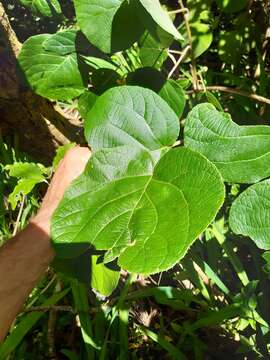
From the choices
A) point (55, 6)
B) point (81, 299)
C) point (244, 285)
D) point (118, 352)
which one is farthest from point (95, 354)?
point (55, 6)

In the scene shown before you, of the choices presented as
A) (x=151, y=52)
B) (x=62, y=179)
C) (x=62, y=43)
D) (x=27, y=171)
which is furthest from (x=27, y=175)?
(x=151, y=52)

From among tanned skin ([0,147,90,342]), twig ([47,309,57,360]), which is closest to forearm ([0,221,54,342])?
tanned skin ([0,147,90,342])

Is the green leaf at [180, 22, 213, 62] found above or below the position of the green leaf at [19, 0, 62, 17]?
below

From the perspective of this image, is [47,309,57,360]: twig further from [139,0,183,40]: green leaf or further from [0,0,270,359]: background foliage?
[139,0,183,40]: green leaf

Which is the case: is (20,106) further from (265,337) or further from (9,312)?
(265,337)

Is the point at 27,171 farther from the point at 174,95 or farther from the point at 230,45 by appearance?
the point at 230,45

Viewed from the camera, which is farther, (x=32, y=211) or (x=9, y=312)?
(x=32, y=211)

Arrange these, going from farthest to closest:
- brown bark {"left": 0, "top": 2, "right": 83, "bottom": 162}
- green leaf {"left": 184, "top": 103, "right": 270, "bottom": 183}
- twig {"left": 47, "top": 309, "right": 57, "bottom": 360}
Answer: twig {"left": 47, "top": 309, "right": 57, "bottom": 360}, brown bark {"left": 0, "top": 2, "right": 83, "bottom": 162}, green leaf {"left": 184, "top": 103, "right": 270, "bottom": 183}
